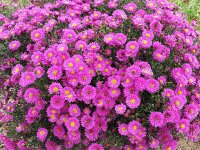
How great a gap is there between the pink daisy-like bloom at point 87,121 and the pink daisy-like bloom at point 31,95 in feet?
1.15

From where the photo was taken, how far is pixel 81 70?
7.68 feet

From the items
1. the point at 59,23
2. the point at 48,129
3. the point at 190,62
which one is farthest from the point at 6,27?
the point at 190,62

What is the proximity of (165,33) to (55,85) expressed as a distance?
3.20ft

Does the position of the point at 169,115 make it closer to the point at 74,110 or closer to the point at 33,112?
the point at 74,110

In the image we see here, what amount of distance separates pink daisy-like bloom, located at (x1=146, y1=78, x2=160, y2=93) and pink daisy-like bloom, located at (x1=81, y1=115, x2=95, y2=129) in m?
0.42

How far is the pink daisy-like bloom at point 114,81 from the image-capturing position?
2334mm

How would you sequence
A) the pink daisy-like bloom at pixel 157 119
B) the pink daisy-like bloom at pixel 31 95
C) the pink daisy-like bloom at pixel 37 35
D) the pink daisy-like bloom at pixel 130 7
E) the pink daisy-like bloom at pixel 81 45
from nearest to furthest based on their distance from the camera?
the pink daisy-like bloom at pixel 157 119 → the pink daisy-like bloom at pixel 31 95 → the pink daisy-like bloom at pixel 81 45 → the pink daisy-like bloom at pixel 37 35 → the pink daisy-like bloom at pixel 130 7

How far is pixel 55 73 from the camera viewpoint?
2357mm

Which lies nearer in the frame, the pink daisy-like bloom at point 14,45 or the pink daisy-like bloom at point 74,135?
the pink daisy-like bloom at point 74,135

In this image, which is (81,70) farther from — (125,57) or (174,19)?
(174,19)

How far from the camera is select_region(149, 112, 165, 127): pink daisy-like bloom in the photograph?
2.28 meters

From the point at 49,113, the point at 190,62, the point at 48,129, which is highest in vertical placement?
the point at 190,62

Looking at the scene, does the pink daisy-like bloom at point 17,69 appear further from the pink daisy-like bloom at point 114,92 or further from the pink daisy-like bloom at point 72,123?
the pink daisy-like bloom at point 114,92

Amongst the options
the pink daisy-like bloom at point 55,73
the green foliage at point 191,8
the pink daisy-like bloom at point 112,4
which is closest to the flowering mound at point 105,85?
the pink daisy-like bloom at point 55,73
